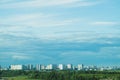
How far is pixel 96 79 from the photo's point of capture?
337ft

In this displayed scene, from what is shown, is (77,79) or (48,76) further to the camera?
(48,76)

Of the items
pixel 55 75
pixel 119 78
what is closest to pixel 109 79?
pixel 119 78

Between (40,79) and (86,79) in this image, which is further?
(40,79)

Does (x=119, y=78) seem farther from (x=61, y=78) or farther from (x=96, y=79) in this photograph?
(x=61, y=78)

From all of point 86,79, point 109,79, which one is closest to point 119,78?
point 109,79

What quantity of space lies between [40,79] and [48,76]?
289 cm

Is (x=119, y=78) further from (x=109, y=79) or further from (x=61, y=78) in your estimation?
(x=61, y=78)

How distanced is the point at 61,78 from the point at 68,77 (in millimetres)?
3036

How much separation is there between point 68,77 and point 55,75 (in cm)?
527

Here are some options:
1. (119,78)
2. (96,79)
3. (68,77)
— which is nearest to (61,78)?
(68,77)

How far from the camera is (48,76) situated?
372 ft

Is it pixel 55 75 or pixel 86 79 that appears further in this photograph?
pixel 55 75

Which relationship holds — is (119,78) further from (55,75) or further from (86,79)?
(55,75)

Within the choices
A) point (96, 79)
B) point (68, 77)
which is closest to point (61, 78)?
point (68, 77)
